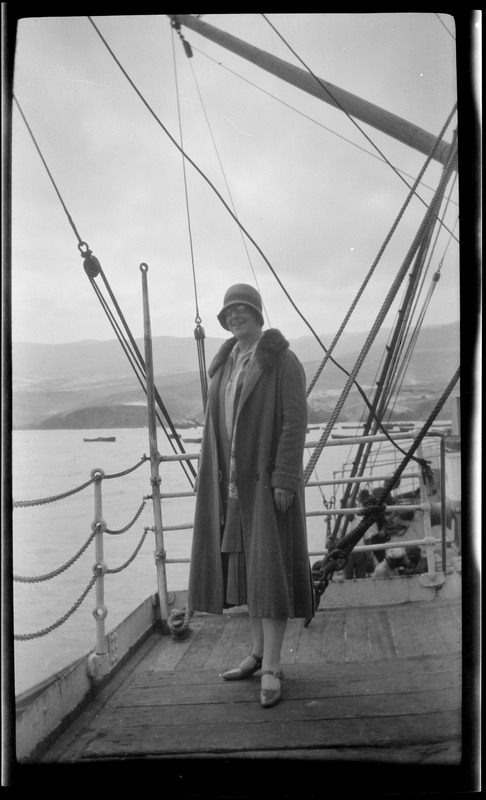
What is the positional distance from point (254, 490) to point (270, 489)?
0.07 metres

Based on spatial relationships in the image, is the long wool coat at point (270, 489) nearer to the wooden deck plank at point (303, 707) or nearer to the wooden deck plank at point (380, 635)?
the wooden deck plank at point (303, 707)

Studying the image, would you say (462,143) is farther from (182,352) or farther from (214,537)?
(214,537)

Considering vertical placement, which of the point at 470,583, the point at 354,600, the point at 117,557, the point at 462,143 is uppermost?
the point at 462,143

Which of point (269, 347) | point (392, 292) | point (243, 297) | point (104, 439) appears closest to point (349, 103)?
point (392, 292)

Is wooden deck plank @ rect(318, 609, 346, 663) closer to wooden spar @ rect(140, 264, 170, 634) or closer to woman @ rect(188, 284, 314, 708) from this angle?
woman @ rect(188, 284, 314, 708)

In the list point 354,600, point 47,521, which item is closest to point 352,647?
point 354,600

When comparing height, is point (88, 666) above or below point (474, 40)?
below

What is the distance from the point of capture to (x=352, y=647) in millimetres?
2697

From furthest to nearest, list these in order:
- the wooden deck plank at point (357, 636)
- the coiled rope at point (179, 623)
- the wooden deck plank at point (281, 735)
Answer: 1. the coiled rope at point (179, 623)
2. the wooden deck plank at point (357, 636)
3. the wooden deck plank at point (281, 735)

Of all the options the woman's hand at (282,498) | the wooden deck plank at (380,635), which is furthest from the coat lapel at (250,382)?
the wooden deck plank at (380,635)

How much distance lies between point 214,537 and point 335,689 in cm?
71

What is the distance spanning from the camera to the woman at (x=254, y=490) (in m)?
2.20

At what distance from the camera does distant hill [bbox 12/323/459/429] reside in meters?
2.03

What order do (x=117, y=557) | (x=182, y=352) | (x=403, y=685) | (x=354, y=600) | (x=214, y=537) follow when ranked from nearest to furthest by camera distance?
(x=403, y=685) → (x=214, y=537) → (x=182, y=352) → (x=354, y=600) → (x=117, y=557)
